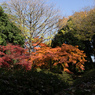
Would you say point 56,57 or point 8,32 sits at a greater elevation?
point 8,32

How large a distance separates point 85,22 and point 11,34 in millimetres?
9612

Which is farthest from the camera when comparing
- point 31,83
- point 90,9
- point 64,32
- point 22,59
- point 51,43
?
point 51,43

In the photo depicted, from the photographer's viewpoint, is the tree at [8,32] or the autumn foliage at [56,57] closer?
the autumn foliage at [56,57]

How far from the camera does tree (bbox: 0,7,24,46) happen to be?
1479 cm

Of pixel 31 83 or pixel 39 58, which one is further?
pixel 39 58

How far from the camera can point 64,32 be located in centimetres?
1894

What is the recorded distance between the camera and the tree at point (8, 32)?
14790mm

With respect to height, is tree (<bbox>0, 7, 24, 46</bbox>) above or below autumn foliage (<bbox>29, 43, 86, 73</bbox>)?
above

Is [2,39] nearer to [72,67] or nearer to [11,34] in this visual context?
[11,34]

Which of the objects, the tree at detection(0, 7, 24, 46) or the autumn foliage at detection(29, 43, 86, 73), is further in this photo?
the tree at detection(0, 7, 24, 46)

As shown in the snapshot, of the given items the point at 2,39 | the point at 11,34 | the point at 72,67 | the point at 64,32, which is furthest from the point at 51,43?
the point at 2,39

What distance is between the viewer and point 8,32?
51.1 feet

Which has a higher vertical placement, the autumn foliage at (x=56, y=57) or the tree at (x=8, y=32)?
the tree at (x=8, y=32)

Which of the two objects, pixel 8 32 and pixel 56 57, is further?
pixel 8 32
